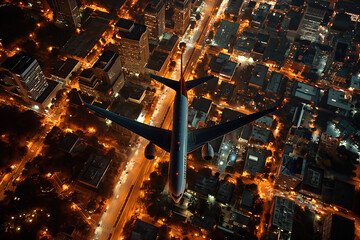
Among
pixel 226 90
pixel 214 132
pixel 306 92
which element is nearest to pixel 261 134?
pixel 226 90

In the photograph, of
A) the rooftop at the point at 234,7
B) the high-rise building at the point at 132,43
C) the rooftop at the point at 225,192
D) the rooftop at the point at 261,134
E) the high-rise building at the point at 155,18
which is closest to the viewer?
the rooftop at the point at 225,192

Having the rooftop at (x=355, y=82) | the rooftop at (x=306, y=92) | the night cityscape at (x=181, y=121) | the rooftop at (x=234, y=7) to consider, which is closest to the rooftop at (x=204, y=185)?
the night cityscape at (x=181, y=121)

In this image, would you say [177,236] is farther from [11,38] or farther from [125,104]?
[11,38]

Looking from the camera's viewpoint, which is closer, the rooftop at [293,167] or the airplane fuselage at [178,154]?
the airplane fuselage at [178,154]

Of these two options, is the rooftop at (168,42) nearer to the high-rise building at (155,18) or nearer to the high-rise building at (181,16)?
the high-rise building at (155,18)

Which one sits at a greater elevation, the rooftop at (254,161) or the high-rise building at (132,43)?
the high-rise building at (132,43)

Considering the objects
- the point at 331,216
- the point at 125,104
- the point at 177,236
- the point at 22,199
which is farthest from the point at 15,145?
the point at 331,216

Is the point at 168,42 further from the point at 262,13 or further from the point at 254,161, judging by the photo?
the point at 254,161
